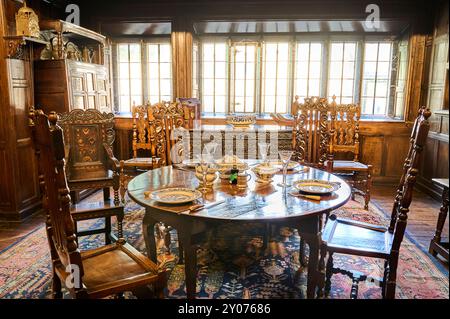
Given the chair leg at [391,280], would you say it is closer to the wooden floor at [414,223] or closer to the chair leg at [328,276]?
the chair leg at [328,276]

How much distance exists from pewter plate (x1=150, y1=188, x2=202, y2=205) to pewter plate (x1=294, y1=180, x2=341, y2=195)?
0.59 m

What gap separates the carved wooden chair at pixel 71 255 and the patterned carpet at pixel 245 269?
1.91ft

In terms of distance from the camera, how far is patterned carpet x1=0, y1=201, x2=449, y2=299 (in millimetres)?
2318

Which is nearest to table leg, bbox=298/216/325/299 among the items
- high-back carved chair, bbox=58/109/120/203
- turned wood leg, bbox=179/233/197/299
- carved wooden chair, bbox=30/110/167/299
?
turned wood leg, bbox=179/233/197/299

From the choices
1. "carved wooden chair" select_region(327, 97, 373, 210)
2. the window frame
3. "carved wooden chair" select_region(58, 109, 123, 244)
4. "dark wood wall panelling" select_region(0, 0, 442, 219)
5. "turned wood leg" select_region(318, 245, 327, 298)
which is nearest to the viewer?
"turned wood leg" select_region(318, 245, 327, 298)

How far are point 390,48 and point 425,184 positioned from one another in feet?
6.88

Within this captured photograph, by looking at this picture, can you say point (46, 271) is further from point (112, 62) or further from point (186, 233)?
point (112, 62)

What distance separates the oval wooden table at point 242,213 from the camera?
176 cm

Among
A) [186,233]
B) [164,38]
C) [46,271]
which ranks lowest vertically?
[46,271]

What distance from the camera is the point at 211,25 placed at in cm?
529

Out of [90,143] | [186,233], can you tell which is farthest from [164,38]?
[186,233]

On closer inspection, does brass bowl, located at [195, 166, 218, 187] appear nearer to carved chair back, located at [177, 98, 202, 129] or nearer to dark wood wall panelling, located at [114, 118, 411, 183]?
carved chair back, located at [177, 98, 202, 129]

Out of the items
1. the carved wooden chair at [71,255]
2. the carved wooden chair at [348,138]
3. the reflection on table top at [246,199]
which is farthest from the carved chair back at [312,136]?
the carved wooden chair at [71,255]

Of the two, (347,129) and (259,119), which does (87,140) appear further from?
(347,129)
